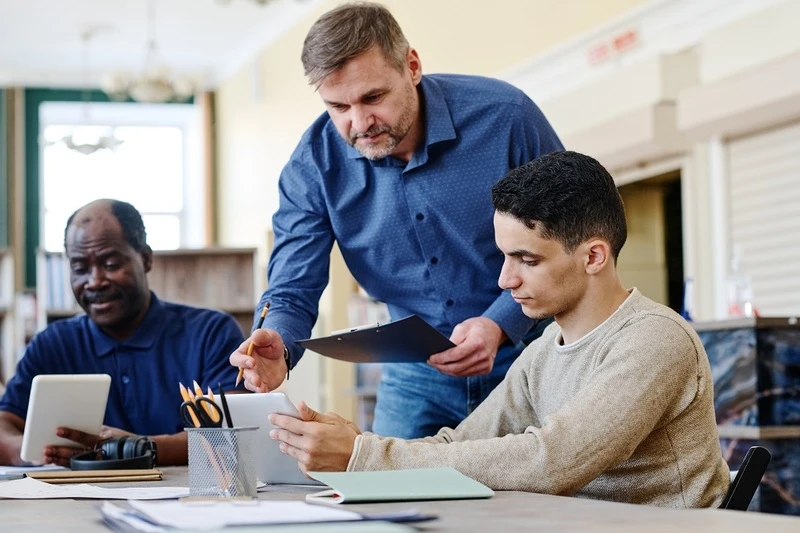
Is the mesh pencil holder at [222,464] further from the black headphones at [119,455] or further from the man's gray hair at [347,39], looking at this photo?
the man's gray hair at [347,39]

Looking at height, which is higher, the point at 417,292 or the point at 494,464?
the point at 417,292

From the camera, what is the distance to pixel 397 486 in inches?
51.8

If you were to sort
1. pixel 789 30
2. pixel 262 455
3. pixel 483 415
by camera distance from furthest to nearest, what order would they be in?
pixel 789 30 → pixel 483 415 → pixel 262 455

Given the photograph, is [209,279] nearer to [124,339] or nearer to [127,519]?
[124,339]

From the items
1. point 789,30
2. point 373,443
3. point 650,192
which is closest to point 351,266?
point 373,443

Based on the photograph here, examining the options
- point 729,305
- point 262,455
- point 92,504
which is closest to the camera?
point 92,504

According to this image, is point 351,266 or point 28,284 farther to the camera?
point 28,284

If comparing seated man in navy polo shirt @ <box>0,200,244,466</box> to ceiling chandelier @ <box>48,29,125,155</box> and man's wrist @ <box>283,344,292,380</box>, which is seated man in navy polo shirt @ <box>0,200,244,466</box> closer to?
man's wrist @ <box>283,344,292,380</box>

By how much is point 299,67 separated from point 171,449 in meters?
6.51

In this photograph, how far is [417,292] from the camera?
7.43 ft

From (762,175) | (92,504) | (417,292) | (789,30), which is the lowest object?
(92,504)

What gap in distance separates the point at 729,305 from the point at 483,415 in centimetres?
269

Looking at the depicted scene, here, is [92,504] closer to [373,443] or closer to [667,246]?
[373,443]

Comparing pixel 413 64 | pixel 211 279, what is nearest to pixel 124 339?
pixel 413 64
